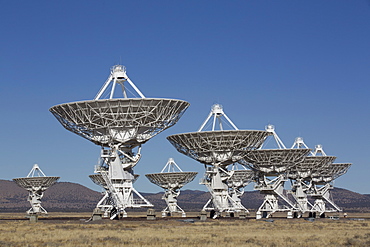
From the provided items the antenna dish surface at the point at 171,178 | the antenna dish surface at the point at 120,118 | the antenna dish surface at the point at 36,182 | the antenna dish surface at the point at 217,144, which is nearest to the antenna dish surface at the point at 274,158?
the antenna dish surface at the point at 217,144

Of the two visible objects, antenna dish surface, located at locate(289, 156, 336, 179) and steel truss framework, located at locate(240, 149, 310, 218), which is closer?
steel truss framework, located at locate(240, 149, 310, 218)

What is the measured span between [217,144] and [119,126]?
15.4 meters

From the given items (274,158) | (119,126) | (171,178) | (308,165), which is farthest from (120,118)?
(308,165)

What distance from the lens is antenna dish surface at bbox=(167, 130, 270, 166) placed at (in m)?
72.7

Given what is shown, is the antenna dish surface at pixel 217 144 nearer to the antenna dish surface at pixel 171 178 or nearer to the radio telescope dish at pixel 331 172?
the antenna dish surface at pixel 171 178

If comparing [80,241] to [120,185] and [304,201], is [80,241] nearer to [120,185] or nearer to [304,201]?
[120,185]

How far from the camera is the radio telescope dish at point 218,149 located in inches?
2864

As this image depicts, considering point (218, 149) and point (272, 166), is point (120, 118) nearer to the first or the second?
point (218, 149)

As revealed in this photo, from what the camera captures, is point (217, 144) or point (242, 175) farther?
Result: point (242, 175)

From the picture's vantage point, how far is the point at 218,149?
74.4m

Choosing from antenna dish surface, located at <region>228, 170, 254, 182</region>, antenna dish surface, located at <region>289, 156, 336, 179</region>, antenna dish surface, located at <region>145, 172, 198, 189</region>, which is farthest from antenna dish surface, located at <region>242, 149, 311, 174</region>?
antenna dish surface, located at <region>228, 170, 254, 182</region>

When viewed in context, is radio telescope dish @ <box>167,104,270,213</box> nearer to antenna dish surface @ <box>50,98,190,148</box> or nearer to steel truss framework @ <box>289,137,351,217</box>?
antenna dish surface @ <box>50,98,190,148</box>

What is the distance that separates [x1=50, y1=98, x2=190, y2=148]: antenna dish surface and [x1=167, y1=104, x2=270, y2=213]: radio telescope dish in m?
9.02

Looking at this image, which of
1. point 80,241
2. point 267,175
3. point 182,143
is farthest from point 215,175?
point 80,241
